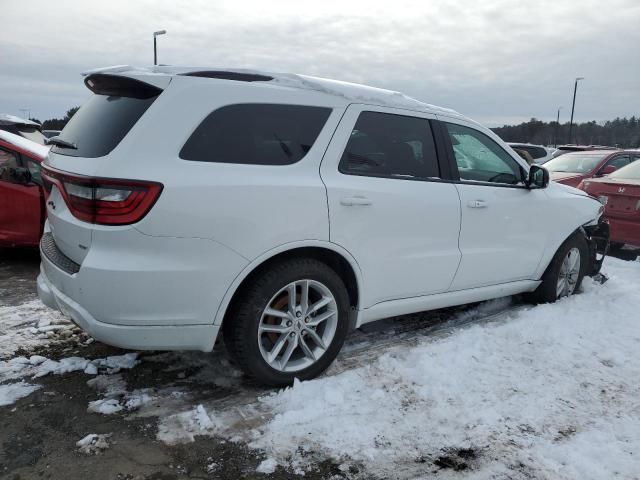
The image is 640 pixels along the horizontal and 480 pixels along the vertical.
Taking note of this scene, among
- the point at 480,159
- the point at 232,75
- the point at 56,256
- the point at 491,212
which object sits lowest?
the point at 56,256

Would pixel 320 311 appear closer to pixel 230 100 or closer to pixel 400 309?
pixel 400 309

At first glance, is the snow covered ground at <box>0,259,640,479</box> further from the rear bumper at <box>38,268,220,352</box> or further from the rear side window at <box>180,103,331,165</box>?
the rear side window at <box>180,103,331,165</box>

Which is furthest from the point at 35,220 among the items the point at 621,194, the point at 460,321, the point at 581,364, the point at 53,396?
the point at 621,194

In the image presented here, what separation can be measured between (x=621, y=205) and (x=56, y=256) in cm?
716

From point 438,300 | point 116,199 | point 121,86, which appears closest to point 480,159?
point 438,300

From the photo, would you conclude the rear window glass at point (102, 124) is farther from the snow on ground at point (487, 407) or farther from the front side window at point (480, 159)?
the front side window at point (480, 159)

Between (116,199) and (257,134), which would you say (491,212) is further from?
(116,199)

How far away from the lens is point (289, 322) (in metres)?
3.25

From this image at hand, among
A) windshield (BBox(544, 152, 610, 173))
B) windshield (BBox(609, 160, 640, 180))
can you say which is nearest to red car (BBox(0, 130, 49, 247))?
windshield (BBox(609, 160, 640, 180))

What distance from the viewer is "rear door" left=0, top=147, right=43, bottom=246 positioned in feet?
18.4

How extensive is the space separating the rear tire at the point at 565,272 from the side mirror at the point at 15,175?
5357 millimetres

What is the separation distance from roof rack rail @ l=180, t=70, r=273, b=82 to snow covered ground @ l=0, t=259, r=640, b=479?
186cm

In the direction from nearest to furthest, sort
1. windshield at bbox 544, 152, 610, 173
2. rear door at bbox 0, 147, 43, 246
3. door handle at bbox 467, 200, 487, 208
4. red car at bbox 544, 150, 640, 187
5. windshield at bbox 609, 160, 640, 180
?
door handle at bbox 467, 200, 487, 208 < rear door at bbox 0, 147, 43, 246 < windshield at bbox 609, 160, 640, 180 < red car at bbox 544, 150, 640, 187 < windshield at bbox 544, 152, 610, 173

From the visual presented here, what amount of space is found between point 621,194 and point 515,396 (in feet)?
17.4
